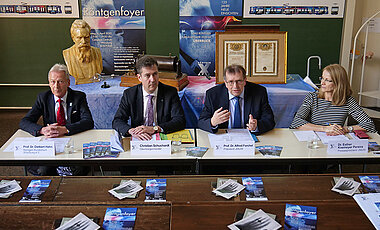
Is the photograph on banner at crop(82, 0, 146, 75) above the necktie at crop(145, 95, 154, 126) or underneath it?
above

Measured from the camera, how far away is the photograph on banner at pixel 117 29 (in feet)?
18.5

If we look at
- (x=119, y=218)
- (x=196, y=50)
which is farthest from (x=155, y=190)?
(x=196, y=50)

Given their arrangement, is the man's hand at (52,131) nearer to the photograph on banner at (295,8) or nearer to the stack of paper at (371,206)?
the stack of paper at (371,206)

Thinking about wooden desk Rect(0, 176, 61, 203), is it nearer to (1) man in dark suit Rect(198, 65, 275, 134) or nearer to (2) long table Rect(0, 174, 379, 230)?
(2) long table Rect(0, 174, 379, 230)

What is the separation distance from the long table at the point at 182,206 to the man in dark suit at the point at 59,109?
864 millimetres

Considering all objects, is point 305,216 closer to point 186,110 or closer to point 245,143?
point 245,143

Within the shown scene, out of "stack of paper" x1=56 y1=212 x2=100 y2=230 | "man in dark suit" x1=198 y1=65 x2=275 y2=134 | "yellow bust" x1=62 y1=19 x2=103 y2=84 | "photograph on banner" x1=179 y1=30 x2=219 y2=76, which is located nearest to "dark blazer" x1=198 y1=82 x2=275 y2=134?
"man in dark suit" x1=198 y1=65 x2=275 y2=134

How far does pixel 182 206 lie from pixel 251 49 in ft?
9.29

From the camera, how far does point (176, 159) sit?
2531mm

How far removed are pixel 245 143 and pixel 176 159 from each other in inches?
18.5

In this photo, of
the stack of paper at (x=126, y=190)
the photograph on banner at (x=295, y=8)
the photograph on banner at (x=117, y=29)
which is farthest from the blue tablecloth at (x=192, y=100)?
the stack of paper at (x=126, y=190)

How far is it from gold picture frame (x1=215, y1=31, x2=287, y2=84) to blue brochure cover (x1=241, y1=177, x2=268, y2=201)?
2.13m

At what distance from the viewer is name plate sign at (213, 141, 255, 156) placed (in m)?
2.59

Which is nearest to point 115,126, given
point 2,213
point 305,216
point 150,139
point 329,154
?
point 150,139
